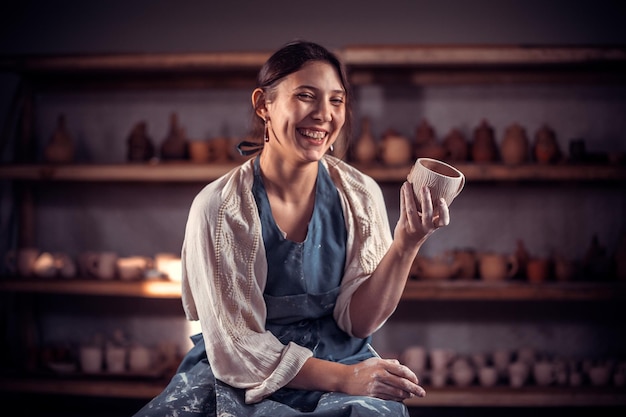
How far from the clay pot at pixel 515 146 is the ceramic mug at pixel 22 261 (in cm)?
260

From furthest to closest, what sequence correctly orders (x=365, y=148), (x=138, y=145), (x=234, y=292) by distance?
(x=138, y=145), (x=365, y=148), (x=234, y=292)

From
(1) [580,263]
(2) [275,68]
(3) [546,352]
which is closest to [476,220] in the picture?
(1) [580,263]

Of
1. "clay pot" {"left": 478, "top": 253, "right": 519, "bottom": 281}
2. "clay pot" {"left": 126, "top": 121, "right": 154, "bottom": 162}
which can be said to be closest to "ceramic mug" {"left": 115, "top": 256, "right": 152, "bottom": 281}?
"clay pot" {"left": 126, "top": 121, "right": 154, "bottom": 162}

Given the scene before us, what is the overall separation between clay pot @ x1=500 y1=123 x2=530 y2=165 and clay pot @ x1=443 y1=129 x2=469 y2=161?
8.0 inches

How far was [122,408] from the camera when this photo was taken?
3.71 metres

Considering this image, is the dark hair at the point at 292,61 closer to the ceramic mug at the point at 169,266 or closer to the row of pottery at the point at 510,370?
the ceramic mug at the point at 169,266

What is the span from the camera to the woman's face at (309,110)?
156 centimetres

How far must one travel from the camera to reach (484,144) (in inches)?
130

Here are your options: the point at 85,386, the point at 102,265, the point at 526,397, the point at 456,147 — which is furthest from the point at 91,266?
the point at 526,397

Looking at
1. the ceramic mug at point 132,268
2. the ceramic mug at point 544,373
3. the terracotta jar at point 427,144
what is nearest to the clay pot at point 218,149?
the ceramic mug at point 132,268

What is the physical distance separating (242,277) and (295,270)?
0.14m

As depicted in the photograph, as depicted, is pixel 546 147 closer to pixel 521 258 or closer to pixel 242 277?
pixel 521 258

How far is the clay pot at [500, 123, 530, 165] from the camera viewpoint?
330 cm

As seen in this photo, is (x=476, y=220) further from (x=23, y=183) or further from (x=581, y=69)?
(x=23, y=183)
